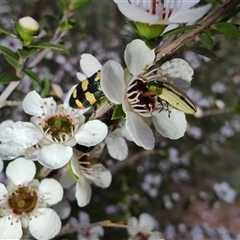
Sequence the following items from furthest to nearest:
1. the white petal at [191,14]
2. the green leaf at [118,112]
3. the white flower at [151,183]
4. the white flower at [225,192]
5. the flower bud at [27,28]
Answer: the white flower at [225,192]
the white flower at [151,183]
the flower bud at [27,28]
the green leaf at [118,112]
the white petal at [191,14]

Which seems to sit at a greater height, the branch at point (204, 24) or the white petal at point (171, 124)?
the branch at point (204, 24)

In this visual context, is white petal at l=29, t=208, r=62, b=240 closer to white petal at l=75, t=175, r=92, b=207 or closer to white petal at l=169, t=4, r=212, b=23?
white petal at l=75, t=175, r=92, b=207

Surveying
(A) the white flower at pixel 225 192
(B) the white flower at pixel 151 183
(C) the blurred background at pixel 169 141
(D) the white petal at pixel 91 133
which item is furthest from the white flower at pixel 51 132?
(A) the white flower at pixel 225 192

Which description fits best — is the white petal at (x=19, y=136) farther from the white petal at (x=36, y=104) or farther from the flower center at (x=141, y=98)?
the flower center at (x=141, y=98)

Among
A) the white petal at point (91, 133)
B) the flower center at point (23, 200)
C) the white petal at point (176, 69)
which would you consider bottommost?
the flower center at point (23, 200)

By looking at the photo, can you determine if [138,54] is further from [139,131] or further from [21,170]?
[21,170]

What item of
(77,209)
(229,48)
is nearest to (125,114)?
(77,209)

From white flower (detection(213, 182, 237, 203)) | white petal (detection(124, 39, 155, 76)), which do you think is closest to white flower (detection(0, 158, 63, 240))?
white petal (detection(124, 39, 155, 76))

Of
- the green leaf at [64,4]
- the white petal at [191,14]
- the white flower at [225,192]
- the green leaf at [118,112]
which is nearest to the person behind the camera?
the white petal at [191,14]
